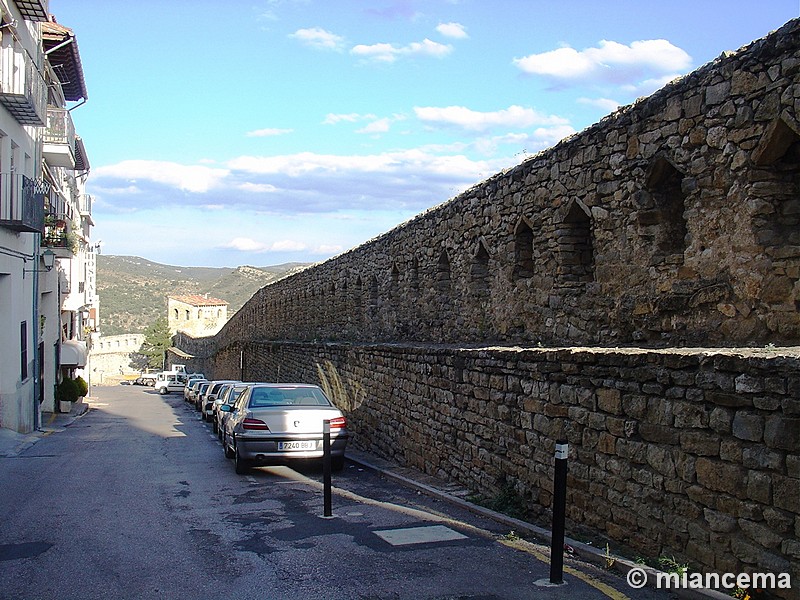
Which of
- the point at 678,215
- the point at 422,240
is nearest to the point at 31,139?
the point at 422,240

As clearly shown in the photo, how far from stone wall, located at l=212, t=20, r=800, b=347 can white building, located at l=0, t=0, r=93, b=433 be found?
35.0ft

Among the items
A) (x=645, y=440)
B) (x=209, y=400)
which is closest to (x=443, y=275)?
(x=645, y=440)

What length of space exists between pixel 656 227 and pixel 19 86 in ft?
49.0

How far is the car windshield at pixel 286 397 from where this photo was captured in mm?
13438

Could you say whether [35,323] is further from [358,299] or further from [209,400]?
[358,299]

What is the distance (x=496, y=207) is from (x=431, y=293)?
3147 millimetres

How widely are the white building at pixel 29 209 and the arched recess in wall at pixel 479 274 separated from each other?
10815 millimetres

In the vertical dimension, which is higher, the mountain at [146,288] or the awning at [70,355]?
the mountain at [146,288]

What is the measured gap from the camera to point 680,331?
7637 mm

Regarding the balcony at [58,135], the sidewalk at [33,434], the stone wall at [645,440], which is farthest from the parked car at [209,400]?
the stone wall at [645,440]

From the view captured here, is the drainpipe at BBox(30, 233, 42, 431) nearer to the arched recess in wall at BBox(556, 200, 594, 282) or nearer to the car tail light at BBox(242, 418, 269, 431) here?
the car tail light at BBox(242, 418, 269, 431)

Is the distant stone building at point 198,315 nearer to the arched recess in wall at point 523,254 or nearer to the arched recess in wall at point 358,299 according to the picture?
the arched recess in wall at point 358,299

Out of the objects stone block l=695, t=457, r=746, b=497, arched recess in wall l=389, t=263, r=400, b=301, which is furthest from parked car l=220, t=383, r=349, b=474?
stone block l=695, t=457, r=746, b=497

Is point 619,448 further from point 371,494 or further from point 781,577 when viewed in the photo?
point 371,494
